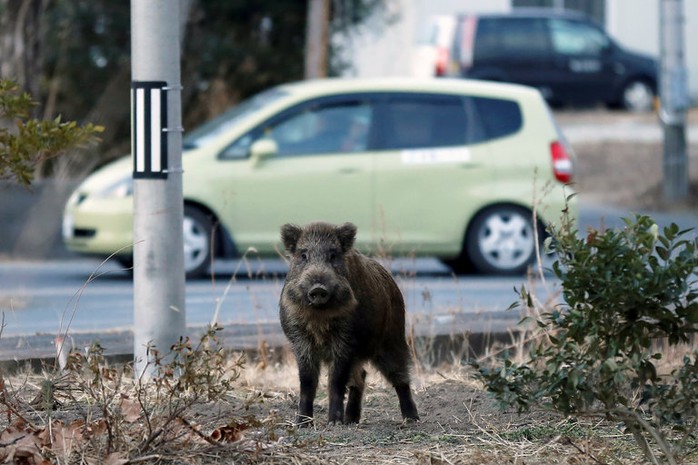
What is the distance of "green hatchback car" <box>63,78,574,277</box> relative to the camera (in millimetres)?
12922

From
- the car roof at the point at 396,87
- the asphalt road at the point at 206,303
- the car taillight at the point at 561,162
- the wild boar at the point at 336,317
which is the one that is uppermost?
the car roof at the point at 396,87

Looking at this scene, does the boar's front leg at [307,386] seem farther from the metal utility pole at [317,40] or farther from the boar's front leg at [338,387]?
the metal utility pole at [317,40]

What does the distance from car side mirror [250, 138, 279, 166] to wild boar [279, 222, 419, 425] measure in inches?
263

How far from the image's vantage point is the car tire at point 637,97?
102ft

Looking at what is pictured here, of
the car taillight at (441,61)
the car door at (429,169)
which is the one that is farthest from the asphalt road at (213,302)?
the car taillight at (441,61)

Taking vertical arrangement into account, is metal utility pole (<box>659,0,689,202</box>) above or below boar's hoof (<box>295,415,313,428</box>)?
above

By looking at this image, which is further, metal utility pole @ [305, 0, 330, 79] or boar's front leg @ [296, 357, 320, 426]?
metal utility pole @ [305, 0, 330, 79]

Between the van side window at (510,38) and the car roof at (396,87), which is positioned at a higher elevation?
the van side window at (510,38)

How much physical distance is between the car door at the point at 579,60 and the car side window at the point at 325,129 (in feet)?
56.0

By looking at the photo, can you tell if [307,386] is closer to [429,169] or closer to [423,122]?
[429,169]

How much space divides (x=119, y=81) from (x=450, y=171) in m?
7.00

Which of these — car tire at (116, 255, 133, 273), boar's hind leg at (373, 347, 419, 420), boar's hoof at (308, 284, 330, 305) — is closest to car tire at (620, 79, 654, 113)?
car tire at (116, 255, 133, 273)

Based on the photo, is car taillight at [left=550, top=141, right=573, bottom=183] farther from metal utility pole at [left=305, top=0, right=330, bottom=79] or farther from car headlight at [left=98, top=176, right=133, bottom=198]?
metal utility pole at [left=305, top=0, right=330, bottom=79]

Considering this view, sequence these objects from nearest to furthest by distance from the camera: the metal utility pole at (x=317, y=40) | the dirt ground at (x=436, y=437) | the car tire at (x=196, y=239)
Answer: the dirt ground at (x=436, y=437) → the car tire at (x=196, y=239) → the metal utility pole at (x=317, y=40)
